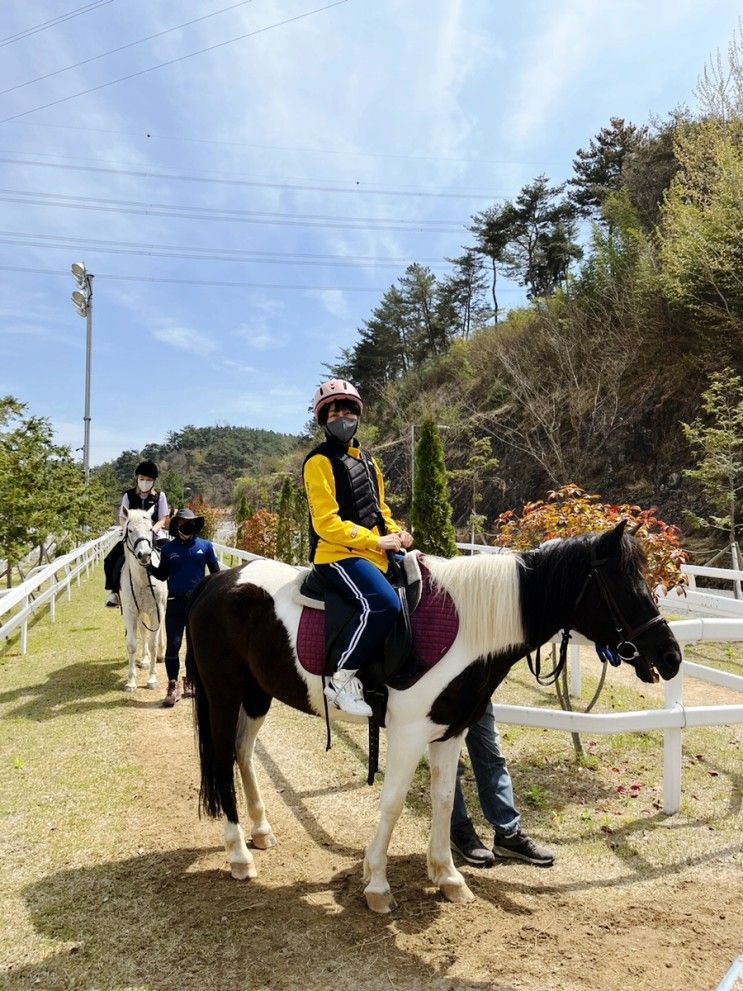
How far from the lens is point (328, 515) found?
315 cm

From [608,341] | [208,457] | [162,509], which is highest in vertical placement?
[208,457]

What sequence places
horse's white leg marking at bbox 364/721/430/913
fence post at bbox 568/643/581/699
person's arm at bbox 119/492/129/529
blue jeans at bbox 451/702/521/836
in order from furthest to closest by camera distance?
1. person's arm at bbox 119/492/129/529
2. fence post at bbox 568/643/581/699
3. blue jeans at bbox 451/702/521/836
4. horse's white leg marking at bbox 364/721/430/913

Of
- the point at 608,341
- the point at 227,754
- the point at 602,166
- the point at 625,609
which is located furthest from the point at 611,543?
the point at 602,166

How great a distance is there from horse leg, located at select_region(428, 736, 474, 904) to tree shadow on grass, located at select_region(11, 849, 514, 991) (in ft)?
0.39

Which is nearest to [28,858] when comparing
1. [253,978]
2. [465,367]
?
[253,978]

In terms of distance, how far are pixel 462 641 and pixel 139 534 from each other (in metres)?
5.20

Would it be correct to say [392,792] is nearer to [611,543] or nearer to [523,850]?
[523,850]

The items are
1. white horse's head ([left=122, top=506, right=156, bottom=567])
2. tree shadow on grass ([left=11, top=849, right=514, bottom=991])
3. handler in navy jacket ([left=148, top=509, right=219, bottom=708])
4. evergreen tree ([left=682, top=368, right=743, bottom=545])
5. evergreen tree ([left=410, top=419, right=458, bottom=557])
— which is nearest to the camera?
tree shadow on grass ([left=11, top=849, right=514, bottom=991])

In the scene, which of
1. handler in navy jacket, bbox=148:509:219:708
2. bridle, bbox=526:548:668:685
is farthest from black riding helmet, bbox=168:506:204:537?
bridle, bbox=526:548:668:685

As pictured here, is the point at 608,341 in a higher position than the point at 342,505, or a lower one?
higher

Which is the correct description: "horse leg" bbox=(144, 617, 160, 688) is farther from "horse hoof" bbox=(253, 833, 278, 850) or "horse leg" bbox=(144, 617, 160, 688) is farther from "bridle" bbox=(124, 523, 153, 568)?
"horse hoof" bbox=(253, 833, 278, 850)

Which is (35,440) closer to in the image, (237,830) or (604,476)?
(237,830)

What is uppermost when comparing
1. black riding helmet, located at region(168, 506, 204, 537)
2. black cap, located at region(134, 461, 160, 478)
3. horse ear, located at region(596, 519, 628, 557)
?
black cap, located at region(134, 461, 160, 478)

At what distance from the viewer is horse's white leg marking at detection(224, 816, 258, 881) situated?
3.37 metres
